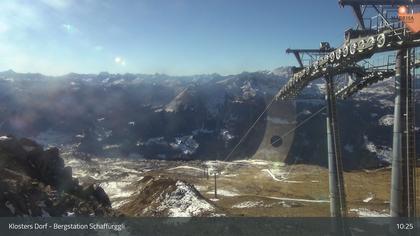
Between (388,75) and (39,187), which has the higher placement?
(388,75)

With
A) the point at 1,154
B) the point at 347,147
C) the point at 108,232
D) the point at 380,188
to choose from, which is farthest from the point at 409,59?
the point at 347,147

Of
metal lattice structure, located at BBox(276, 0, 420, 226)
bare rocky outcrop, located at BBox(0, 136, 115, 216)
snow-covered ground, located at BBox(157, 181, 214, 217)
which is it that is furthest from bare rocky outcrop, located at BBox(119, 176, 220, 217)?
metal lattice structure, located at BBox(276, 0, 420, 226)

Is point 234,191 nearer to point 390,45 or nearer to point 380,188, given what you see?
point 380,188

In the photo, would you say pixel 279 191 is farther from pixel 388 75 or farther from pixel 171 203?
pixel 388 75

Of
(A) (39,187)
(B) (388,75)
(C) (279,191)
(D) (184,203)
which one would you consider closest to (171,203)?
(D) (184,203)

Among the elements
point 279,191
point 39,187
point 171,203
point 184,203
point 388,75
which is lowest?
point 279,191

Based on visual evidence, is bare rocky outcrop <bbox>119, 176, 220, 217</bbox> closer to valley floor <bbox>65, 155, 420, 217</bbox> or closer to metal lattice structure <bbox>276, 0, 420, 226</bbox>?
valley floor <bbox>65, 155, 420, 217</bbox>

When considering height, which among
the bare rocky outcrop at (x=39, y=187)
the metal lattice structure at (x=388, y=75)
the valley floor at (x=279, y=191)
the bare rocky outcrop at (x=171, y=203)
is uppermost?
the metal lattice structure at (x=388, y=75)

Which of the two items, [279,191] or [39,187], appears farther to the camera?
[279,191]

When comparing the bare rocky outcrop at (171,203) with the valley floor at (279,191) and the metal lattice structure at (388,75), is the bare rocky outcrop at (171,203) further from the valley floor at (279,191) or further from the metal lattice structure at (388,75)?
the metal lattice structure at (388,75)

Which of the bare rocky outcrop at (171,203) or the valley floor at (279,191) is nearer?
the bare rocky outcrop at (171,203)

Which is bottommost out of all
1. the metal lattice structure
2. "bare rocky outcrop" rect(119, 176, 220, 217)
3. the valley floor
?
the valley floor

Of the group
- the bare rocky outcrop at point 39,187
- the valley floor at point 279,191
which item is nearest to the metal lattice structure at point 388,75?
the valley floor at point 279,191
